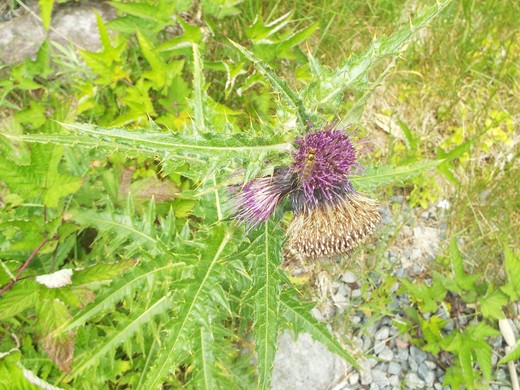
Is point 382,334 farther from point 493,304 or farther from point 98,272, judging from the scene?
point 98,272

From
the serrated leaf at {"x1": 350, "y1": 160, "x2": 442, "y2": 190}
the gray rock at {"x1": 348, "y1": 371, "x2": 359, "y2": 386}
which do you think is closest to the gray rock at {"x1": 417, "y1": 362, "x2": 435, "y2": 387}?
the gray rock at {"x1": 348, "y1": 371, "x2": 359, "y2": 386}

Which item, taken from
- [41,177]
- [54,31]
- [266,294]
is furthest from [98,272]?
[54,31]

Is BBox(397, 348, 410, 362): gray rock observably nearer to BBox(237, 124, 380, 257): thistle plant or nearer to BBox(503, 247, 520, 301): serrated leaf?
BBox(503, 247, 520, 301): serrated leaf

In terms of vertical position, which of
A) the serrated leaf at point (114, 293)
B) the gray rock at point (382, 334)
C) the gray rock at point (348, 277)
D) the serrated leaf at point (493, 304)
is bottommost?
the gray rock at point (382, 334)

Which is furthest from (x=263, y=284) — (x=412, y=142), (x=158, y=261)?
(x=412, y=142)

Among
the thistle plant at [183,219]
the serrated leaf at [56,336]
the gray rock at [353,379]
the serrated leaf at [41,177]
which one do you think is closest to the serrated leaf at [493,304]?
the gray rock at [353,379]

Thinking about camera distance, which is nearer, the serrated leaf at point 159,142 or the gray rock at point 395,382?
the serrated leaf at point 159,142

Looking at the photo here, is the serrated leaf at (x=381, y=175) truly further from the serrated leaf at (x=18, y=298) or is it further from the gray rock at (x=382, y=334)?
the serrated leaf at (x=18, y=298)
